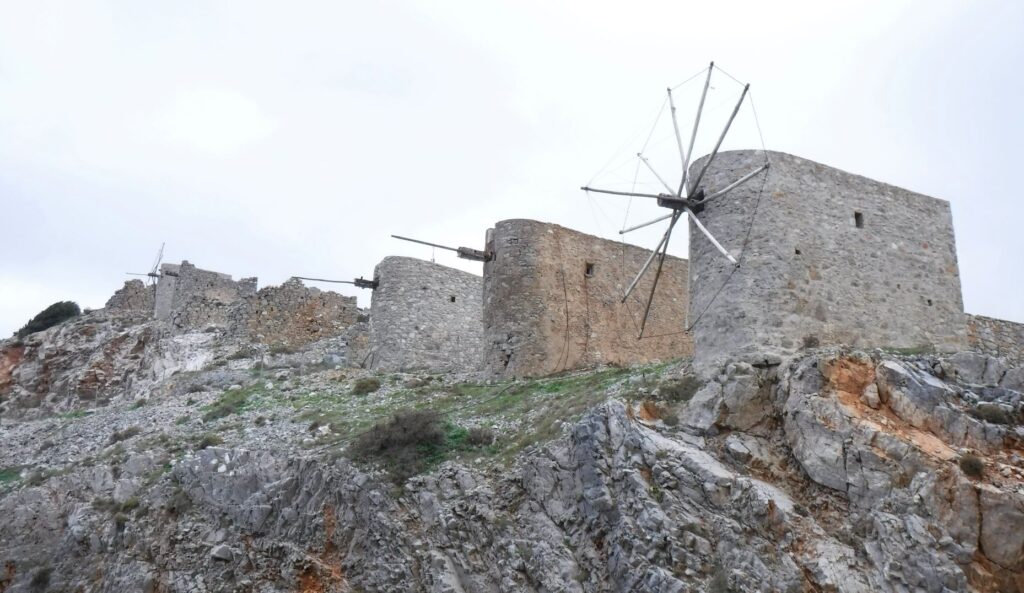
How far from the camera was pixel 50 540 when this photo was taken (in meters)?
16.1

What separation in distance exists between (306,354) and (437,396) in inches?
372

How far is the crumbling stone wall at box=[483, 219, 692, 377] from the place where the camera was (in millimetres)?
20125

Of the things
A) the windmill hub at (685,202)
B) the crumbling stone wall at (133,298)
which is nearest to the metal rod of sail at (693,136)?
the windmill hub at (685,202)

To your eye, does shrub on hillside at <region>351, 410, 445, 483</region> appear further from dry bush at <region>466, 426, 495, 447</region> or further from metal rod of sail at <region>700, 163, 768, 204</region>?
metal rod of sail at <region>700, 163, 768, 204</region>

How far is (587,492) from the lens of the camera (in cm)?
1187

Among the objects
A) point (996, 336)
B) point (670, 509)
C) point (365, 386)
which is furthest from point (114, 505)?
point (996, 336)

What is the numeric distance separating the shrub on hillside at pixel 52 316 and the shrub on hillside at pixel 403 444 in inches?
1234

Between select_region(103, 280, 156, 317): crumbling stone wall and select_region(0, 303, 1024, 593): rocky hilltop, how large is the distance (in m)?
23.4

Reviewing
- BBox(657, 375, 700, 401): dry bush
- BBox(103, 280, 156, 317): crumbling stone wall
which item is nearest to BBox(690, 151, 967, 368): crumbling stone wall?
BBox(657, 375, 700, 401): dry bush

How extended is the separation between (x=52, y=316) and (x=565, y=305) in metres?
33.2

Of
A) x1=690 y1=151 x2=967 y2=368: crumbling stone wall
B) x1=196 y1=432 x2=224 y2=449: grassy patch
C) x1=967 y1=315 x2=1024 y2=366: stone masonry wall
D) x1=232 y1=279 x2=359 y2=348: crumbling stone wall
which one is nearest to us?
x1=690 y1=151 x2=967 y2=368: crumbling stone wall

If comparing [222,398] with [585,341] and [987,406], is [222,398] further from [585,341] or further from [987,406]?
[987,406]

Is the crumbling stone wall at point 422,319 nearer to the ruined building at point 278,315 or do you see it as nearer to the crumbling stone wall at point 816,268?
the ruined building at point 278,315

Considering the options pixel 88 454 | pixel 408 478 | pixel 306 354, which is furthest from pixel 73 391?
pixel 408 478
